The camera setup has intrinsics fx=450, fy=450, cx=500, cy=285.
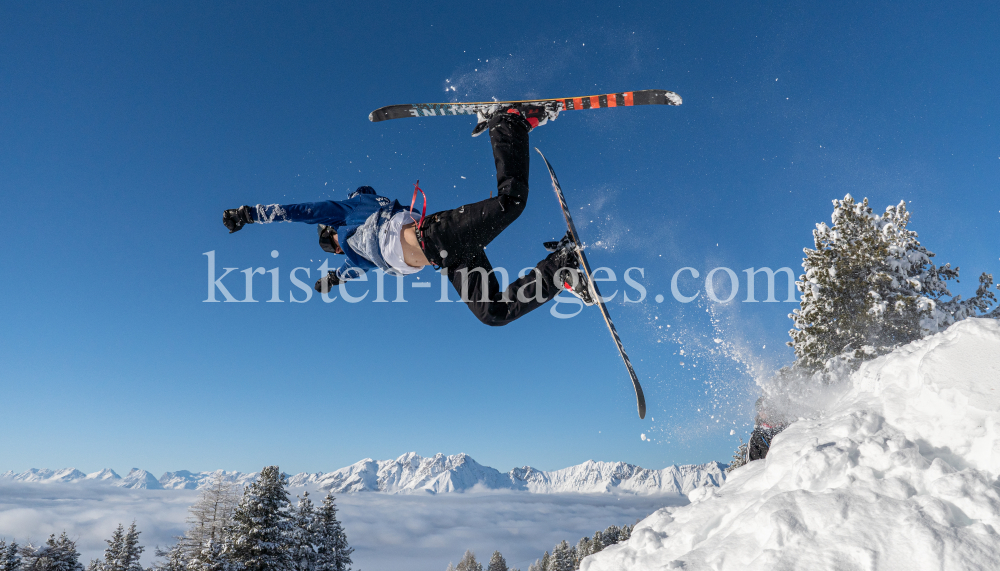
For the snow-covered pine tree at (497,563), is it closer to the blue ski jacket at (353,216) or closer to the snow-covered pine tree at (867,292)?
the snow-covered pine tree at (867,292)

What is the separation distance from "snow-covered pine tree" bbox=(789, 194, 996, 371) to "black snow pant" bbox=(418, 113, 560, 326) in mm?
12388

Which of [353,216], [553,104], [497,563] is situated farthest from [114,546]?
[553,104]

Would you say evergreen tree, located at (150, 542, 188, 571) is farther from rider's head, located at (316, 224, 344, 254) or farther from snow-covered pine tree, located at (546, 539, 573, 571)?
rider's head, located at (316, 224, 344, 254)

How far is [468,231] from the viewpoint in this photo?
4.49m

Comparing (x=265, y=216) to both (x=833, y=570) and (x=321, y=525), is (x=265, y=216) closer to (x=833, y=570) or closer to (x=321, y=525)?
(x=833, y=570)

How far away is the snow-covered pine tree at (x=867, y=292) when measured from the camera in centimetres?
1278

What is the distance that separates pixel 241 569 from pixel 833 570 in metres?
19.9

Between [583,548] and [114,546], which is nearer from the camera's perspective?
[114,546]

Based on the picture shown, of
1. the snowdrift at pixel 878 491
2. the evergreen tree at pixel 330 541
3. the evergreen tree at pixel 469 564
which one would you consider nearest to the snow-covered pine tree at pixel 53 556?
the evergreen tree at pixel 330 541

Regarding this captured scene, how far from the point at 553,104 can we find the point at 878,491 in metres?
4.34

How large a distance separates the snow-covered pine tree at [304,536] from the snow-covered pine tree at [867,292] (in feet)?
64.4

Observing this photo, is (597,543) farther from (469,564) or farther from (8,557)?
(8,557)

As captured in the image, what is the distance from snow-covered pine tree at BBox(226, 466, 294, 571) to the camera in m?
→ 16.6

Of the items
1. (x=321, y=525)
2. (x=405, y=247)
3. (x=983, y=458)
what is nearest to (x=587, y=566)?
(x=983, y=458)
